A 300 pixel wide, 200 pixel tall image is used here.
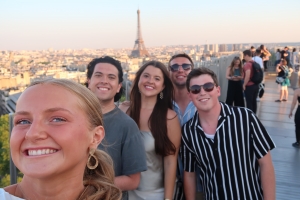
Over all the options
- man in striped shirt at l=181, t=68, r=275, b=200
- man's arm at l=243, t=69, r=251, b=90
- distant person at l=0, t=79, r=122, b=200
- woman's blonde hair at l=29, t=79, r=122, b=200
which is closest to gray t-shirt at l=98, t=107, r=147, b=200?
man in striped shirt at l=181, t=68, r=275, b=200

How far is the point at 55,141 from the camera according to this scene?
1.14m

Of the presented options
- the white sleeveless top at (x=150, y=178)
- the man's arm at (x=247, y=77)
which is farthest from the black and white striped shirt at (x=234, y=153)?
the man's arm at (x=247, y=77)

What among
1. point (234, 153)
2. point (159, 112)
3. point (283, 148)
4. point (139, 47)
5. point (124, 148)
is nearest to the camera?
point (124, 148)

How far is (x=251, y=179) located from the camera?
7.38 ft

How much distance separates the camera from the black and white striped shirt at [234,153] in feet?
7.28

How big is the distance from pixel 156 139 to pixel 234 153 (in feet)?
1.96

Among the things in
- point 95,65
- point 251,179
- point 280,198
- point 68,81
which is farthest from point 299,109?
point 68,81

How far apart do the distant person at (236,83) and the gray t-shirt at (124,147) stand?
19.2ft

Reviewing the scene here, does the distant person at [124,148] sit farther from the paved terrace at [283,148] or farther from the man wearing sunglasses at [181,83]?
the paved terrace at [283,148]

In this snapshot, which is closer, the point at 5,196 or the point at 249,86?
the point at 5,196

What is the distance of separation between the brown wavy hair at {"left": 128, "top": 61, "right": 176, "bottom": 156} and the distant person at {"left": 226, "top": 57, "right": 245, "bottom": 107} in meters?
5.13

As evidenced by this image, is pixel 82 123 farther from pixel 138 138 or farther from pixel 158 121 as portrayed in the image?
pixel 158 121

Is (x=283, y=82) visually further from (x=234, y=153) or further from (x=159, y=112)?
(x=234, y=153)

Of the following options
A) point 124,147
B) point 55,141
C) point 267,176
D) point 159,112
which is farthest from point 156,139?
point 55,141
